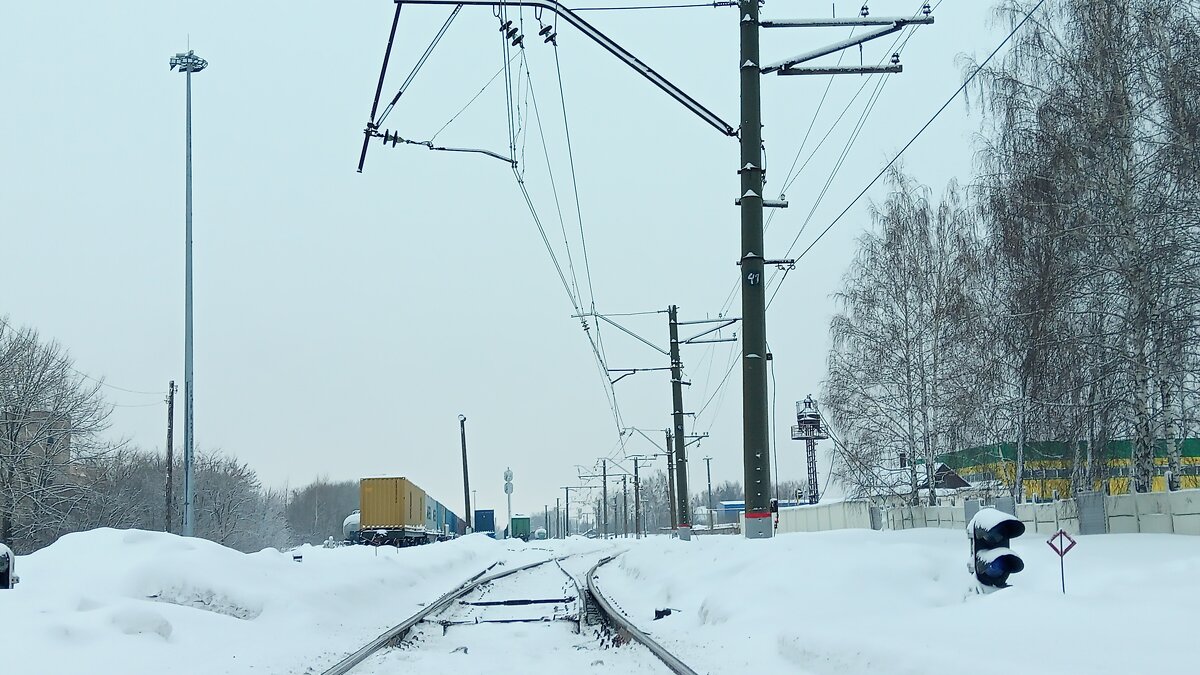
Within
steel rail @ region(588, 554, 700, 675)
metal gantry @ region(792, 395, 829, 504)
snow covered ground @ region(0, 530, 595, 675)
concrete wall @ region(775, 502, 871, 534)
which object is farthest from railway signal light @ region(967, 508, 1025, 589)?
metal gantry @ region(792, 395, 829, 504)

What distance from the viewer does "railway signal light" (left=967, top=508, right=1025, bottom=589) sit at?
436 inches

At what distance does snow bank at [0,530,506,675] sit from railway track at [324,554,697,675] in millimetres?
637

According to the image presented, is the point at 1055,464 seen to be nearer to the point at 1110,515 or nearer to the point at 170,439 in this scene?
the point at 1110,515

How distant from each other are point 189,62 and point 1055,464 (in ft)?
75.4

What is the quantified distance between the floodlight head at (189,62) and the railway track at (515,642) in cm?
1693

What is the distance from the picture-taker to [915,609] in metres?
11.5

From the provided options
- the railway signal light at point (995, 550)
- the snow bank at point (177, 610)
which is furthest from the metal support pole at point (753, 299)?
the snow bank at point (177, 610)

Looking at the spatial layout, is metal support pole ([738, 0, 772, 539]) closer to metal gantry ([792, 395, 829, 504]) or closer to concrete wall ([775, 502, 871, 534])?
concrete wall ([775, 502, 871, 534])

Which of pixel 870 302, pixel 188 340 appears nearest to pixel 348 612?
pixel 188 340

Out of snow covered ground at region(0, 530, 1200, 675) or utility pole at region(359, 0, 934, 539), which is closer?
snow covered ground at region(0, 530, 1200, 675)

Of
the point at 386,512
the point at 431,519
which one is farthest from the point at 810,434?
the point at 386,512

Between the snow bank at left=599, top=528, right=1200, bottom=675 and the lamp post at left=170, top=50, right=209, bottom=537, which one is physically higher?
the lamp post at left=170, top=50, right=209, bottom=537

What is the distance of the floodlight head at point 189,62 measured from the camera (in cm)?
2828

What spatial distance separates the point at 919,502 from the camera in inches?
1400
